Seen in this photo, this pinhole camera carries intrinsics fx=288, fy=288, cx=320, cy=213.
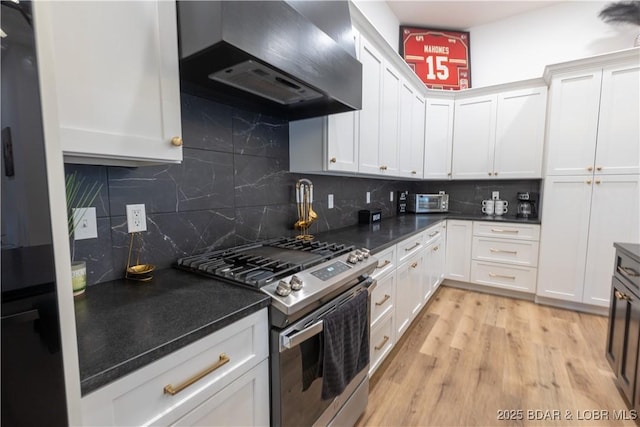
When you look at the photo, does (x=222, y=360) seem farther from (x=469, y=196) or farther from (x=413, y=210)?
(x=469, y=196)

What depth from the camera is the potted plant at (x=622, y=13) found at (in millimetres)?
2805

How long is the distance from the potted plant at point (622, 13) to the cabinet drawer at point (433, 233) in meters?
2.47

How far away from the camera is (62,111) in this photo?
0.74 meters

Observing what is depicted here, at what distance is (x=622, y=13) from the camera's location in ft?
9.41

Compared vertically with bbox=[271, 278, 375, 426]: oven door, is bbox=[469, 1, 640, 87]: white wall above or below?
above

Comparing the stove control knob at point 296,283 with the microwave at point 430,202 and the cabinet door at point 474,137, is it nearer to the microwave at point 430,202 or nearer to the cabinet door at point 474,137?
the microwave at point 430,202

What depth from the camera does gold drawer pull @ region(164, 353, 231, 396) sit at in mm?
699

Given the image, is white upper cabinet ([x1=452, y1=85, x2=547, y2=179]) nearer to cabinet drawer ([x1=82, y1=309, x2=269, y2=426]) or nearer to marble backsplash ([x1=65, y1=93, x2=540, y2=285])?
marble backsplash ([x1=65, y1=93, x2=540, y2=285])

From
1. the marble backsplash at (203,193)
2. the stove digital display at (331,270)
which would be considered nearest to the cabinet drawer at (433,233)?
the marble backsplash at (203,193)

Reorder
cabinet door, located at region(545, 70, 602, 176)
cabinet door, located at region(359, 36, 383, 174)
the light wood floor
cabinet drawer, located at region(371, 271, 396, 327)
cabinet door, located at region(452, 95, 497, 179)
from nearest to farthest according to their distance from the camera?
the light wood floor
cabinet drawer, located at region(371, 271, 396, 327)
cabinet door, located at region(359, 36, 383, 174)
cabinet door, located at region(545, 70, 602, 176)
cabinet door, located at region(452, 95, 497, 179)

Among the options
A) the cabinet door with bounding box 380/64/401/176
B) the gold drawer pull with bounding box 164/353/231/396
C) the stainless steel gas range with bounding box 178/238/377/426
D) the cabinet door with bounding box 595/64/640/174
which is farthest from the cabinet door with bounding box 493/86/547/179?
the gold drawer pull with bounding box 164/353/231/396

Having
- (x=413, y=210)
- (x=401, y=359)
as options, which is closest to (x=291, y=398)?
(x=401, y=359)

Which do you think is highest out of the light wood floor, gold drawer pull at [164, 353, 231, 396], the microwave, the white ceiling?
the white ceiling

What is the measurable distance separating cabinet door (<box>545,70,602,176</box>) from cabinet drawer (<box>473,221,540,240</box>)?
589mm
